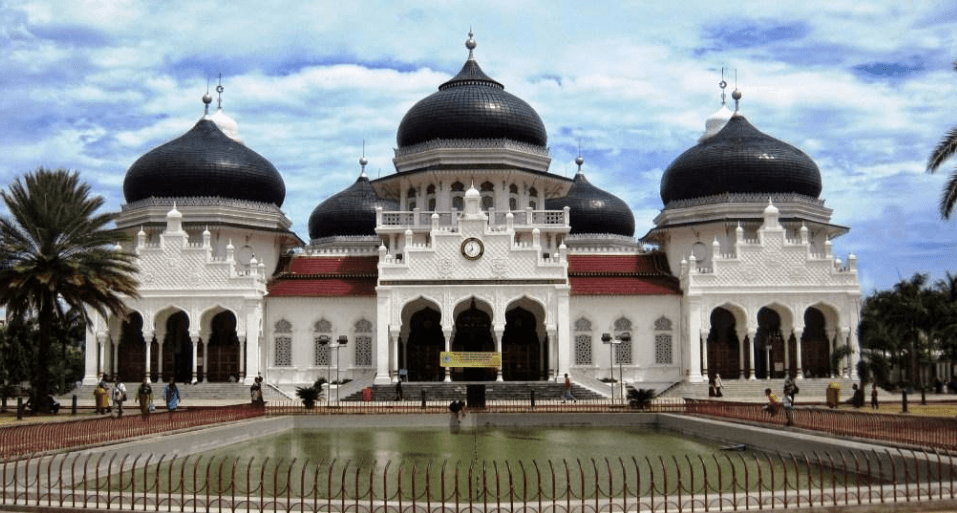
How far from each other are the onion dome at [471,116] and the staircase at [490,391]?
1305cm

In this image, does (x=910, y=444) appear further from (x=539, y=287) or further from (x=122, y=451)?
(x=539, y=287)

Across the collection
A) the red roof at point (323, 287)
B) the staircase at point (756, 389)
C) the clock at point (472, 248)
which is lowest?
the staircase at point (756, 389)

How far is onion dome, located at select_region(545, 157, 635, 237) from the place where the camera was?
179 ft

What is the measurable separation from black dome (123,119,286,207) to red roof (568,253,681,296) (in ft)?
49.8

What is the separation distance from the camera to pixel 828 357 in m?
42.0

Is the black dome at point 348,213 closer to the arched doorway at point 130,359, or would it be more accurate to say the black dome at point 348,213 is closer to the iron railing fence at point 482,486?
the arched doorway at point 130,359

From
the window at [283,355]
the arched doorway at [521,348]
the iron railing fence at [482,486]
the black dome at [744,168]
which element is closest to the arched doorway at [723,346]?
the black dome at [744,168]

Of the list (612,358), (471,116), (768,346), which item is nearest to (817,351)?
(768,346)

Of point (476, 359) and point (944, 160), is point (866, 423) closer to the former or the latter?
point (944, 160)

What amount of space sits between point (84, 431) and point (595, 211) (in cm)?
3958

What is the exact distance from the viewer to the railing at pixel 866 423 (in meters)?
16.6

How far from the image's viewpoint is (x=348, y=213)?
179 ft

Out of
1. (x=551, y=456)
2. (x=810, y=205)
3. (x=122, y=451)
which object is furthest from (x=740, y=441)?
(x=810, y=205)

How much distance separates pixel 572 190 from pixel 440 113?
42.2 ft
